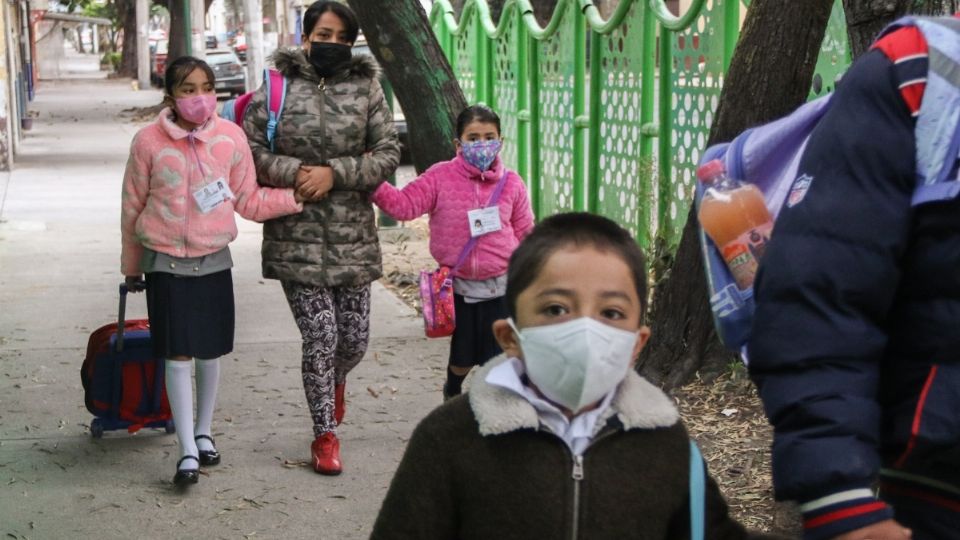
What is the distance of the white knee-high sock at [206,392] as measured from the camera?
581 centimetres

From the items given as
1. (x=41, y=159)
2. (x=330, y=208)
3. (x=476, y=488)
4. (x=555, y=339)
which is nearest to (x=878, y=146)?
(x=555, y=339)

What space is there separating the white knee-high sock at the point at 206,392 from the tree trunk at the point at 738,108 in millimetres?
2082

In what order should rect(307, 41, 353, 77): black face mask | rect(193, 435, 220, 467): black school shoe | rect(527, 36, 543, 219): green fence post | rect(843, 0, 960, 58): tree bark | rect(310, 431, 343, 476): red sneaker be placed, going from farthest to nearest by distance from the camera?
rect(527, 36, 543, 219): green fence post
rect(193, 435, 220, 467): black school shoe
rect(310, 431, 343, 476): red sneaker
rect(307, 41, 353, 77): black face mask
rect(843, 0, 960, 58): tree bark

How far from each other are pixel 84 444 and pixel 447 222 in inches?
78.0

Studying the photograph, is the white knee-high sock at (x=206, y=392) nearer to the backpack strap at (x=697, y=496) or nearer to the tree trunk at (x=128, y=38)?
the backpack strap at (x=697, y=496)

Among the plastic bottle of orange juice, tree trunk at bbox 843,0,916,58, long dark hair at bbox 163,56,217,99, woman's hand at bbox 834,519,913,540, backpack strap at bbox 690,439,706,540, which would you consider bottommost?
backpack strap at bbox 690,439,706,540

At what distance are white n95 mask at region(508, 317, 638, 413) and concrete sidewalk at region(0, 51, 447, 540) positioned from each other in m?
3.03

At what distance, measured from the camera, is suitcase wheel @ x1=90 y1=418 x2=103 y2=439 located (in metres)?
6.33

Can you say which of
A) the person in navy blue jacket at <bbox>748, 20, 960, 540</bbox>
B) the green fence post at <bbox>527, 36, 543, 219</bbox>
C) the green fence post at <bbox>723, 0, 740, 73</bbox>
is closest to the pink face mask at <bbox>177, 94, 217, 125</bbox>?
the green fence post at <bbox>723, 0, 740, 73</bbox>

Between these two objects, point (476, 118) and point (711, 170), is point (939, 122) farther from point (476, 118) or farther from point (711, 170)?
point (476, 118)

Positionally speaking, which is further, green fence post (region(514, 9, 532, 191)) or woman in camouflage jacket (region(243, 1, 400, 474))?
green fence post (region(514, 9, 532, 191))

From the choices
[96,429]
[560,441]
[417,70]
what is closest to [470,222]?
[96,429]

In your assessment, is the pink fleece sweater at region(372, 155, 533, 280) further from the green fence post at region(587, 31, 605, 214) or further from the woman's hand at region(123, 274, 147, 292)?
the green fence post at region(587, 31, 605, 214)

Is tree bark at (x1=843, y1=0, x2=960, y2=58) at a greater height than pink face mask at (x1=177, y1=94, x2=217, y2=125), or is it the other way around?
tree bark at (x1=843, y1=0, x2=960, y2=58)
